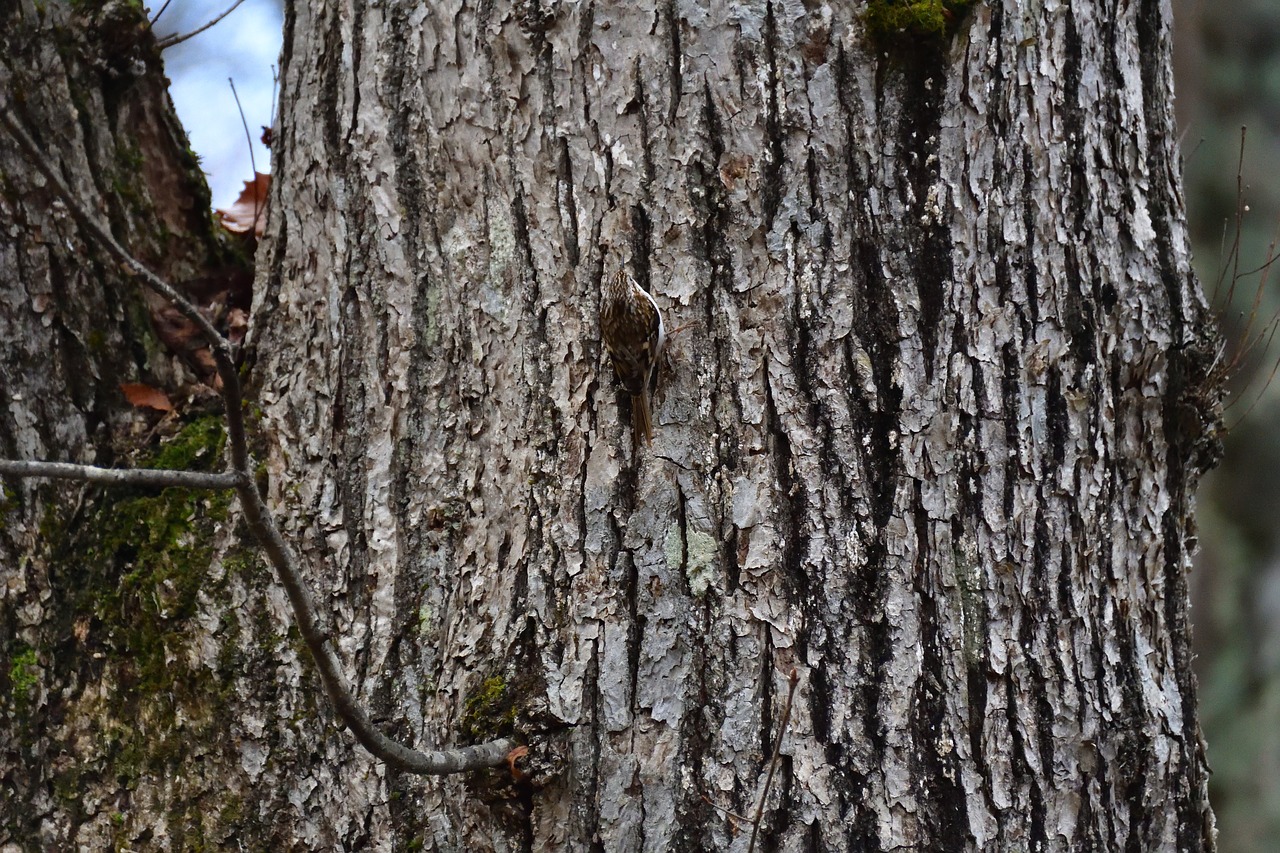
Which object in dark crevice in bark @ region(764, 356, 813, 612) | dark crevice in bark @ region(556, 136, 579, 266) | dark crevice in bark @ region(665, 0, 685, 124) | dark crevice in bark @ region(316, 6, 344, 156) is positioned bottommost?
A: dark crevice in bark @ region(764, 356, 813, 612)

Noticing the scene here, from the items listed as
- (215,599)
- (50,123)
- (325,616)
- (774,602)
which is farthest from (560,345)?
(50,123)

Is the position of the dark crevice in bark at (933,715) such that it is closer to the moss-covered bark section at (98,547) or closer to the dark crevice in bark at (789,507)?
the dark crevice in bark at (789,507)

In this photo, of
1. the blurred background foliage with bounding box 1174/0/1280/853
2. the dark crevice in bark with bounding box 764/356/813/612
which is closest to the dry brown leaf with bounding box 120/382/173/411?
Answer: the dark crevice in bark with bounding box 764/356/813/612

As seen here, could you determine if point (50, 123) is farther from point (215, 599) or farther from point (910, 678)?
point (910, 678)

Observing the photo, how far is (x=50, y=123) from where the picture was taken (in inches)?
107

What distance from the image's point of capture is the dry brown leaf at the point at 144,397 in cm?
266

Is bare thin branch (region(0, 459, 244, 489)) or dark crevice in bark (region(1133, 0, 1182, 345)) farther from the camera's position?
dark crevice in bark (region(1133, 0, 1182, 345))

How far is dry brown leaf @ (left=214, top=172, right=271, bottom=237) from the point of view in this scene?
10.4 feet

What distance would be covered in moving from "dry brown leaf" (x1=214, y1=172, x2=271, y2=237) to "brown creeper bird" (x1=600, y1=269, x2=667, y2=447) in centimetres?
150

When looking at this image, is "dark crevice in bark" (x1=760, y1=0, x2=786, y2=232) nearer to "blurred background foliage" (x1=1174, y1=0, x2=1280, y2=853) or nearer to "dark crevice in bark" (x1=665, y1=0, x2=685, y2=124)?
"dark crevice in bark" (x1=665, y1=0, x2=685, y2=124)

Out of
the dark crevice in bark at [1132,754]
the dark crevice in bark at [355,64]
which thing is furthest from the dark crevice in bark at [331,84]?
the dark crevice in bark at [1132,754]

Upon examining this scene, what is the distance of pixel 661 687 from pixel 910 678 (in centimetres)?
47

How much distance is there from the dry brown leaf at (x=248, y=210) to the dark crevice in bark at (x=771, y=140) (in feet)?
5.47

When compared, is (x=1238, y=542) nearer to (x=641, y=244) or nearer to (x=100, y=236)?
(x=641, y=244)
